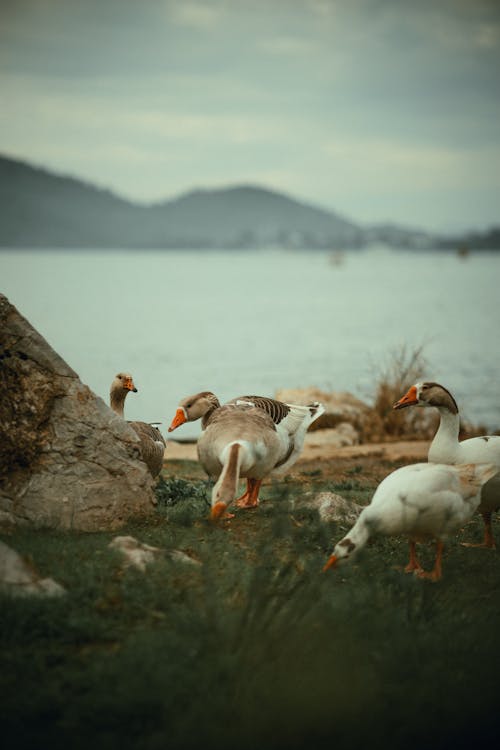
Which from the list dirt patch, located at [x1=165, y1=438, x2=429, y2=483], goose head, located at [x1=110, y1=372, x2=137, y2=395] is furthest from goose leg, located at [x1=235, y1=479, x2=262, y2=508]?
dirt patch, located at [x1=165, y1=438, x2=429, y2=483]

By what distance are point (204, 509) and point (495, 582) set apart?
8.96ft

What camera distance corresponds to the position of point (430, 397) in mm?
7852

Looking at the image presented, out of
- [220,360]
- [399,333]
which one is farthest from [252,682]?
[399,333]

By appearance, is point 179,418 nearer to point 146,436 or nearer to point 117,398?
point 146,436

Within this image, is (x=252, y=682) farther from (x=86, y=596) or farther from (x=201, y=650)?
(x=86, y=596)

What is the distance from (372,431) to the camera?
16609mm

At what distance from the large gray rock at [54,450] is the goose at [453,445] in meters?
2.67

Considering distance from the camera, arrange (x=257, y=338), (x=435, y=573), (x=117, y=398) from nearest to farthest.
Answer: (x=435, y=573), (x=117, y=398), (x=257, y=338)

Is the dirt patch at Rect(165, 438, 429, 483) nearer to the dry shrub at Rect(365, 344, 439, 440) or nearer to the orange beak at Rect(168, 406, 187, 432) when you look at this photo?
the dry shrub at Rect(365, 344, 439, 440)

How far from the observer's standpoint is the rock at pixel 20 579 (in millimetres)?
5441

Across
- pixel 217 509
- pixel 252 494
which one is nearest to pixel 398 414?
pixel 252 494

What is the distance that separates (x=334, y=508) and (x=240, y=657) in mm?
3409

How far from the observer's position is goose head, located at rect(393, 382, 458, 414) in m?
7.80

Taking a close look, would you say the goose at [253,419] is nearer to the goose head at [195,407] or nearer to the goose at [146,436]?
the goose head at [195,407]
